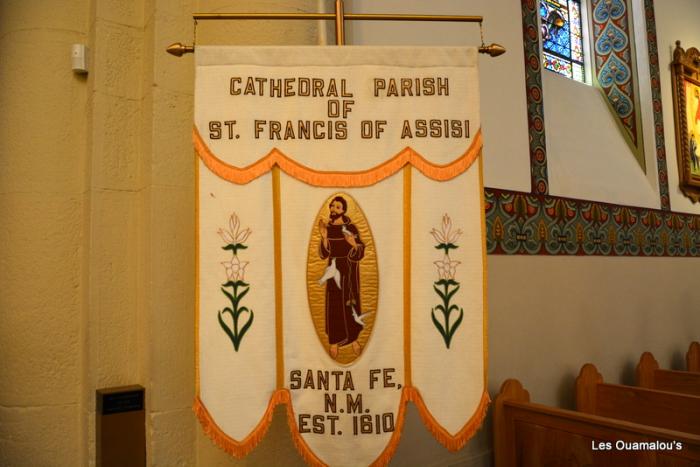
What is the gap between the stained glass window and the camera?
14.7 ft

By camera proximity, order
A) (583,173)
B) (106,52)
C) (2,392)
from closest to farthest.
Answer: (2,392), (106,52), (583,173)

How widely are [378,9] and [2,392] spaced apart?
2.37 m

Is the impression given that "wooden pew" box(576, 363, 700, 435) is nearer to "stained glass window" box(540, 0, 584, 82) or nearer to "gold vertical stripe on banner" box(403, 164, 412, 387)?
"gold vertical stripe on banner" box(403, 164, 412, 387)

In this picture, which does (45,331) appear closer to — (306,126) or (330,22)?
(306,126)

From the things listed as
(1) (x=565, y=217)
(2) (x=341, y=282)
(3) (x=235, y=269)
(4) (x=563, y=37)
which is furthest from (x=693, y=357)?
(3) (x=235, y=269)

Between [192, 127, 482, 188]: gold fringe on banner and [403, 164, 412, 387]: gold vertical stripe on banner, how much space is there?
4 centimetres

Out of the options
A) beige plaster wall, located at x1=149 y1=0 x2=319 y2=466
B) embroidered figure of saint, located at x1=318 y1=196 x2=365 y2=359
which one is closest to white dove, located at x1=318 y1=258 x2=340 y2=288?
embroidered figure of saint, located at x1=318 y1=196 x2=365 y2=359

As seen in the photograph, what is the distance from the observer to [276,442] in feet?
6.78

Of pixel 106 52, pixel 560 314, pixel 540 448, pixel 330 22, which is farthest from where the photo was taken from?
pixel 560 314

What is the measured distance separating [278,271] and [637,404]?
2474 millimetres

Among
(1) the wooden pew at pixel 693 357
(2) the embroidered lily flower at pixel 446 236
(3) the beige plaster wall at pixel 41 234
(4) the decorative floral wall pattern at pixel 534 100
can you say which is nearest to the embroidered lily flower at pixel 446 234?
(2) the embroidered lily flower at pixel 446 236

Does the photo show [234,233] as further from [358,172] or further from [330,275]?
[358,172]

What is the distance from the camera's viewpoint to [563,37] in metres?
4.66

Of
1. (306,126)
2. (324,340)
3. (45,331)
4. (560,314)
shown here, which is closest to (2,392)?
(45,331)
